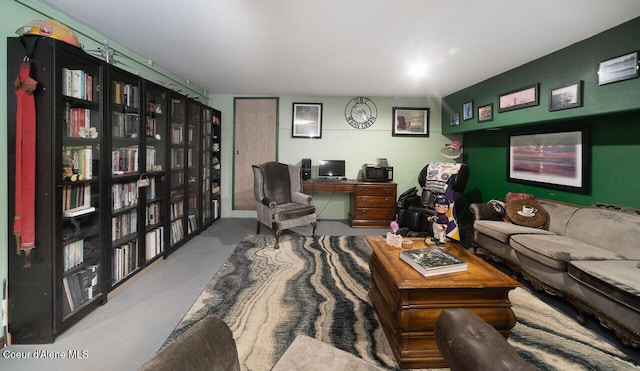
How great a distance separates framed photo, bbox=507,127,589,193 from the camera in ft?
9.44

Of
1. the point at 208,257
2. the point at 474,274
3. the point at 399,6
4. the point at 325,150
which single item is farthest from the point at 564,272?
the point at 325,150

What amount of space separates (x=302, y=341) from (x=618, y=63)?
10.7 feet

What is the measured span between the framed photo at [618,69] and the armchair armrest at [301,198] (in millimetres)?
3301

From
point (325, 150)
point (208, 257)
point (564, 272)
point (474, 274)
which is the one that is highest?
point (325, 150)

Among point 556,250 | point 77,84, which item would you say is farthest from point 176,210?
point 556,250

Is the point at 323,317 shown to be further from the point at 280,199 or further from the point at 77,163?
the point at 280,199

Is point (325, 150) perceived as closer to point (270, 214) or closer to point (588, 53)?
point (270, 214)

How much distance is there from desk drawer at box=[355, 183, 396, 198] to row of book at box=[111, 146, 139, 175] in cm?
317

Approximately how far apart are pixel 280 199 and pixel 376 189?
166 centimetres

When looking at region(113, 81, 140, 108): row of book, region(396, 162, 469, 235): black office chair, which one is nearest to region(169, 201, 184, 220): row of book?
region(113, 81, 140, 108): row of book

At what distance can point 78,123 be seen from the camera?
6.57 feet

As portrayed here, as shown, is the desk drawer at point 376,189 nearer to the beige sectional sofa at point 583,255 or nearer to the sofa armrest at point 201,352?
the beige sectional sofa at point 583,255

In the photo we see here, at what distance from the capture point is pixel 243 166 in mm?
5137

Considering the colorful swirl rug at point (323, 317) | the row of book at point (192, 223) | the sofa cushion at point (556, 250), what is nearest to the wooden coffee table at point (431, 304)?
the colorful swirl rug at point (323, 317)
